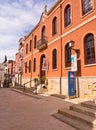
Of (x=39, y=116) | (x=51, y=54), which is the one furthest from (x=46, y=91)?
(x=39, y=116)

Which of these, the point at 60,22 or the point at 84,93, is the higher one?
the point at 60,22

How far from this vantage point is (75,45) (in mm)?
13484

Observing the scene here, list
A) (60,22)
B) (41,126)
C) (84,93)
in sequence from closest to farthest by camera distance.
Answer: (41,126)
(84,93)
(60,22)

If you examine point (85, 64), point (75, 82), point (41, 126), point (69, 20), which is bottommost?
point (41, 126)

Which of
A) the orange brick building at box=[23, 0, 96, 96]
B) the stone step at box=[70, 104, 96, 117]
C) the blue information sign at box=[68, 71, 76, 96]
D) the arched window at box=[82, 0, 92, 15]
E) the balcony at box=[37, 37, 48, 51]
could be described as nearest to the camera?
the stone step at box=[70, 104, 96, 117]

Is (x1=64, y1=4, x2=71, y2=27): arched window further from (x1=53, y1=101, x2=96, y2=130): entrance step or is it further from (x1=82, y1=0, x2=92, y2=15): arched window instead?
(x1=53, y1=101, x2=96, y2=130): entrance step

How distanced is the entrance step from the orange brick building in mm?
3958

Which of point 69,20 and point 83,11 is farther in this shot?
point 69,20

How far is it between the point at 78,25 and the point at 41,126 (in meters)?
9.10

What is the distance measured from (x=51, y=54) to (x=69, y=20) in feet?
13.6

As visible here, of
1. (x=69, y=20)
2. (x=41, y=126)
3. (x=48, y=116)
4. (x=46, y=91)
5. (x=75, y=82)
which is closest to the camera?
(x=41, y=126)

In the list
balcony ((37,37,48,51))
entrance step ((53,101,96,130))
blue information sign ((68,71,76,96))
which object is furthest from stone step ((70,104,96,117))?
balcony ((37,37,48,51))

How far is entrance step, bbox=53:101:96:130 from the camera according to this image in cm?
592

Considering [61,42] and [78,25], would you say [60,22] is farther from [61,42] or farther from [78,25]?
[78,25]
